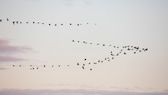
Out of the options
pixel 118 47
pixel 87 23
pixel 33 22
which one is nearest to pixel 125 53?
pixel 118 47

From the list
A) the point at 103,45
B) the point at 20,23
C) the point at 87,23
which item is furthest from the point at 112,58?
the point at 20,23

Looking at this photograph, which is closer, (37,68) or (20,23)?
(20,23)

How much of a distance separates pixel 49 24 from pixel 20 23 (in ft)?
11.7

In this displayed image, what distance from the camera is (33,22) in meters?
74.8

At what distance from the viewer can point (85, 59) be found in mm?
76125

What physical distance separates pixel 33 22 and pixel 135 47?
12571 millimetres

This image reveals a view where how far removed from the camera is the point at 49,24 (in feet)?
244

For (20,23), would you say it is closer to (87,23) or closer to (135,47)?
(87,23)

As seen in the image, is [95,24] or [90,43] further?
[90,43]

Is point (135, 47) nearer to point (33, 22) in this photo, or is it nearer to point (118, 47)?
point (118, 47)

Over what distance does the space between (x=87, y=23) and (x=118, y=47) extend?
5.91 meters

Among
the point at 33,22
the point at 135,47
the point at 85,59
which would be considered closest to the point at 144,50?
the point at 135,47

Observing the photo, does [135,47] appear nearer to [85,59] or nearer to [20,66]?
[85,59]

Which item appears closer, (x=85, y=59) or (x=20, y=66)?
(x=85, y=59)
